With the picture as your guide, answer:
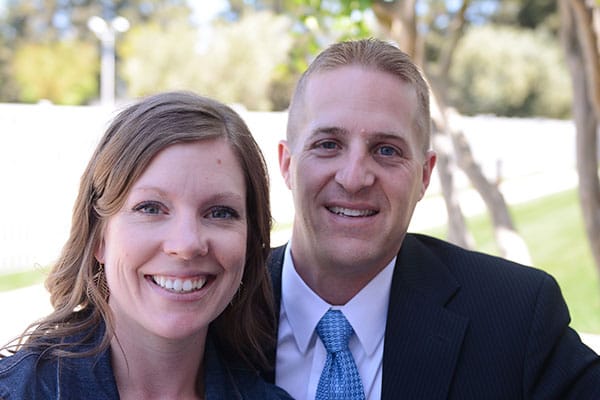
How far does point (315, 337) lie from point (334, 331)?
0.08 meters

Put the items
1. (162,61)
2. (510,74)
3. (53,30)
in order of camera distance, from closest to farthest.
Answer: (162,61) → (510,74) → (53,30)

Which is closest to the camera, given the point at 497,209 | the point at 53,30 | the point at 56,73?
the point at 497,209

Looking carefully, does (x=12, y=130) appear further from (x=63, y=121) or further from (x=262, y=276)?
(x=262, y=276)

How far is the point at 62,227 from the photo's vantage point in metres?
11.5

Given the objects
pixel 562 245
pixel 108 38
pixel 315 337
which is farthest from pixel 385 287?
pixel 108 38

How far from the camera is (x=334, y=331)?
2.74 meters

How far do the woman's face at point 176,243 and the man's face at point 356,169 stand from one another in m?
0.62

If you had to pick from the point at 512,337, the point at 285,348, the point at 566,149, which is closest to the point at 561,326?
the point at 512,337

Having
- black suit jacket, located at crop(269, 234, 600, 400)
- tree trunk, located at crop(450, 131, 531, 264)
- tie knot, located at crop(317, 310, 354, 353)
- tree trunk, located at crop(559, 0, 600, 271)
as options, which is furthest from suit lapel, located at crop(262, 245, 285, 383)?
tree trunk, located at crop(450, 131, 531, 264)

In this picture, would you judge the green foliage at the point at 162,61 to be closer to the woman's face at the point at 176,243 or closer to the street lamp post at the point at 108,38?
the street lamp post at the point at 108,38

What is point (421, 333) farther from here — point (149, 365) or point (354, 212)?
point (149, 365)

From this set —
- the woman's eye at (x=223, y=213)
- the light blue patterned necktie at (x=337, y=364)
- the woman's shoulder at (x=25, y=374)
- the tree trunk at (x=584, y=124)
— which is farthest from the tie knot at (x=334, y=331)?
the tree trunk at (x=584, y=124)

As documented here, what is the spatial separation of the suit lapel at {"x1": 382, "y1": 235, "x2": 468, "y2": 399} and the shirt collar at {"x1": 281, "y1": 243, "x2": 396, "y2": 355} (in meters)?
0.04

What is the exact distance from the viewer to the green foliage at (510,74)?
34.3 m
